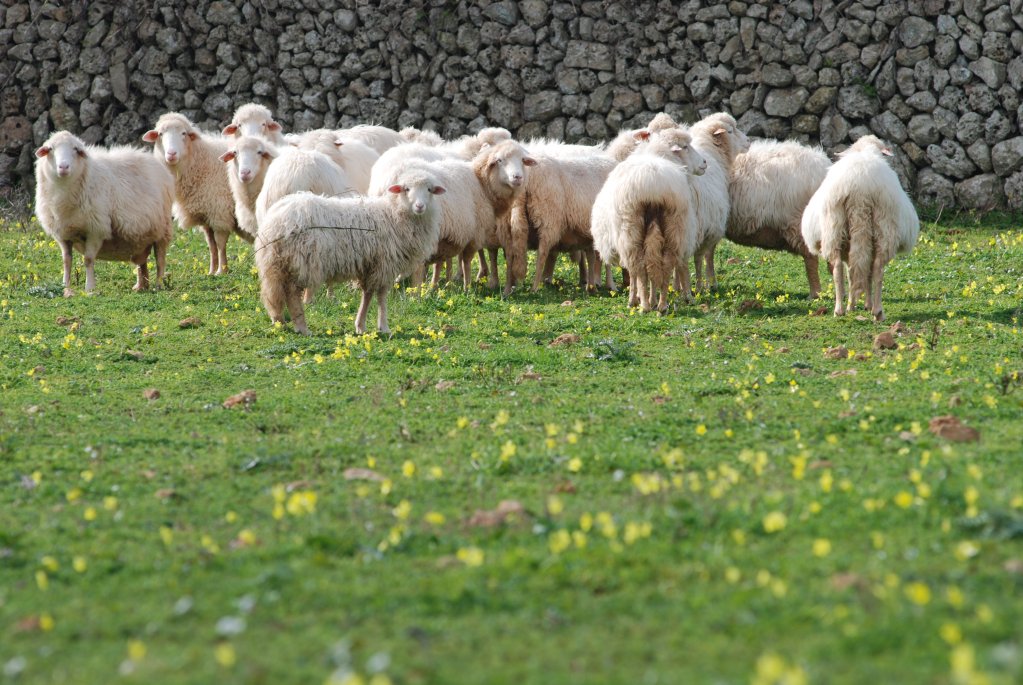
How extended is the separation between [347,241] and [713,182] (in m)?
4.19

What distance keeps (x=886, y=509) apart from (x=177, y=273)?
37.4ft

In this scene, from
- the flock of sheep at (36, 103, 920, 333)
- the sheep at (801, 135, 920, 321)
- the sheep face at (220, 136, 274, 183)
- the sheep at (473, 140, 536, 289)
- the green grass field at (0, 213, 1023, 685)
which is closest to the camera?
the green grass field at (0, 213, 1023, 685)

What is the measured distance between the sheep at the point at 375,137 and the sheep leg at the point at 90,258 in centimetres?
379

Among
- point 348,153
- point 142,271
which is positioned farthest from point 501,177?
point 142,271

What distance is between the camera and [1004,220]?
1781 centimetres

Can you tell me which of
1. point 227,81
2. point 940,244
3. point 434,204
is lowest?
point 940,244

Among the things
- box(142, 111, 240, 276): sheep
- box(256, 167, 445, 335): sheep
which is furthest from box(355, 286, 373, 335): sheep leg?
box(142, 111, 240, 276): sheep

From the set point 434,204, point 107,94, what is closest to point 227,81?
point 107,94

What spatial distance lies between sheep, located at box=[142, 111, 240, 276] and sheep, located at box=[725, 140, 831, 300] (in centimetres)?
611

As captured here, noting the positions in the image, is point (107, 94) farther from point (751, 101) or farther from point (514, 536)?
point (514, 536)

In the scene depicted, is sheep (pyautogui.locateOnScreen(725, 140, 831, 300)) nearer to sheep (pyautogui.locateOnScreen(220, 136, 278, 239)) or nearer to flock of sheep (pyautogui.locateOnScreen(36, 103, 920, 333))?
flock of sheep (pyautogui.locateOnScreen(36, 103, 920, 333))

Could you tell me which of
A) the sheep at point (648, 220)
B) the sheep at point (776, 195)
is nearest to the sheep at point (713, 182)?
the sheep at point (776, 195)

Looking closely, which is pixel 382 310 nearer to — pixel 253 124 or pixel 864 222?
pixel 864 222

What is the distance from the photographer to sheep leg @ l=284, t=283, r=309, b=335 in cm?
1093
